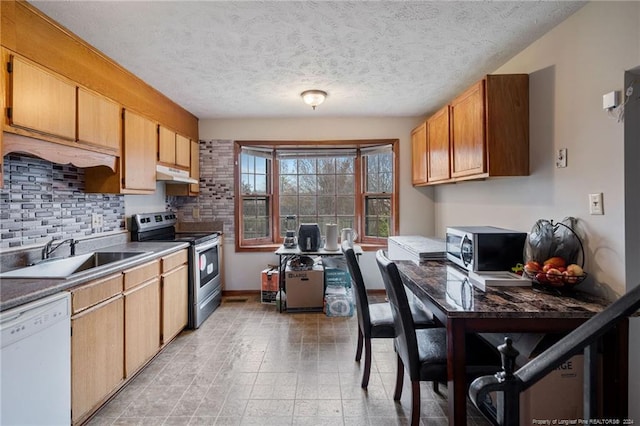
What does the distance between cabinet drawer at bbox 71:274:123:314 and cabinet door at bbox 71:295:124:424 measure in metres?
0.04

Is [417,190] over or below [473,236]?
over

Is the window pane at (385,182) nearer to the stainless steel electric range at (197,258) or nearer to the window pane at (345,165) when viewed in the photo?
the window pane at (345,165)

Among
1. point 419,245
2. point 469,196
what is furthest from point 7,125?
point 469,196

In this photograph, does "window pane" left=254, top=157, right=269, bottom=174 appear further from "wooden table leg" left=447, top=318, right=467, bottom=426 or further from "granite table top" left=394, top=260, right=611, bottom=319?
"wooden table leg" left=447, top=318, right=467, bottom=426

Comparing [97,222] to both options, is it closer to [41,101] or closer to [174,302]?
[174,302]

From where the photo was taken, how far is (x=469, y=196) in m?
3.23

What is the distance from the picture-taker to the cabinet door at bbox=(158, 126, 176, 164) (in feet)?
10.4

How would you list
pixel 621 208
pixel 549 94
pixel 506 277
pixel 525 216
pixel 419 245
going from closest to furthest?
1. pixel 621 208
2. pixel 506 277
3. pixel 549 94
4. pixel 525 216
5. pixel 419 245

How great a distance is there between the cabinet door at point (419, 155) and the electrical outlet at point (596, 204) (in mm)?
1889

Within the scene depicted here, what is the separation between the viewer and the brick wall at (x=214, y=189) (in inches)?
164

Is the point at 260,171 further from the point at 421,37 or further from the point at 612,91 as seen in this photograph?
the point at 612,91

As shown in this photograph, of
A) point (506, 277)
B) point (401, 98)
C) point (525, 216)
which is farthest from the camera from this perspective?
point (401, 98)

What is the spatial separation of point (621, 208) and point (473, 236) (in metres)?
0.73

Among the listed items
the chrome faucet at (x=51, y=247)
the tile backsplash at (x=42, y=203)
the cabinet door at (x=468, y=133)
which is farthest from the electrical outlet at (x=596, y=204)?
the tile backsplash at (x=42, y=203)
